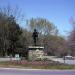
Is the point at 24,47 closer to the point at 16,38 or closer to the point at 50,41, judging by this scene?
the point at 16,38

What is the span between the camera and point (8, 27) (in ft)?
259

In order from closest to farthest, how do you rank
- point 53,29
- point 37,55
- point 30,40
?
point 37,55
point 30,40
point 53,29

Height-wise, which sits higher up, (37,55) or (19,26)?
(19,26)

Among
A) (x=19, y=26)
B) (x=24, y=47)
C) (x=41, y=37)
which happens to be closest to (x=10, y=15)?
(x=19, y=26)

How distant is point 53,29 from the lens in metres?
110

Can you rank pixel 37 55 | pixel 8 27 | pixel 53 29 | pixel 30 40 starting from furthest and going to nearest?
pixel 53 29
pixel 30 40
pixel 8 27
pixel 37 55

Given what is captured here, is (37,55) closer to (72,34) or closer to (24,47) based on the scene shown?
(72,34)

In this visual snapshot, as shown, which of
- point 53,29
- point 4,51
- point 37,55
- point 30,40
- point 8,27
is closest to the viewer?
point 37,55

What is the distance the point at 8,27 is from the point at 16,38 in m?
4.15

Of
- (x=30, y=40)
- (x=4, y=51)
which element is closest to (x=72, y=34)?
(x=4, y=51)

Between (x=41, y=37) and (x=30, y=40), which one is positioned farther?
(x=41, y=37)

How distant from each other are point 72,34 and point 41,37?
6277 centimetres

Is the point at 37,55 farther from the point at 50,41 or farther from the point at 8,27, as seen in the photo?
the point at 50,41

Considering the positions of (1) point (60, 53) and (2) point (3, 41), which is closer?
(2) point (3, 41)
